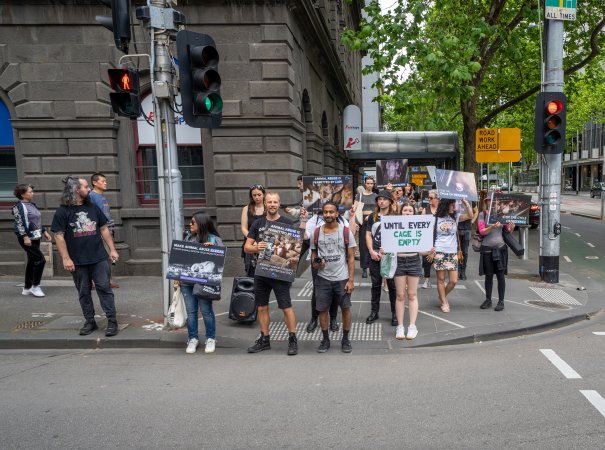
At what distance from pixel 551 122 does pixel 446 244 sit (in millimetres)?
3630

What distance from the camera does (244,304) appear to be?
6414 mm

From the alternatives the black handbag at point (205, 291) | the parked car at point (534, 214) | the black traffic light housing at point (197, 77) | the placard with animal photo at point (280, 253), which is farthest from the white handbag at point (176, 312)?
the parked car at point (534, 214)

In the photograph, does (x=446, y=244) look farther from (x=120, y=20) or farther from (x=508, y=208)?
(x=120, y=20)

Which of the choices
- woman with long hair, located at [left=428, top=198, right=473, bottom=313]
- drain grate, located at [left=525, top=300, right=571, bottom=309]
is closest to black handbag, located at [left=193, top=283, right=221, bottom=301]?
woman with long hair, located at [left=428, top=198, right=473, bottom=313]

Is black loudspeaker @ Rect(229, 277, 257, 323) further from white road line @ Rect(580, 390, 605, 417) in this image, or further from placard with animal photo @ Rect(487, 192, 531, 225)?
white road line @ Rect(580, 390, 605, 417)

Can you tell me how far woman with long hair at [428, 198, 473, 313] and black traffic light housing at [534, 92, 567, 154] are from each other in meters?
2.85

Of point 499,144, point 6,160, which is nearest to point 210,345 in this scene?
point 6,160

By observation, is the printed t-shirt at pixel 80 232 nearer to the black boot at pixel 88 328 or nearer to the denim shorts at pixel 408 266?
the black boot at pixel 88 328

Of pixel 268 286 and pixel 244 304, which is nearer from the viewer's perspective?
pixel 268 286

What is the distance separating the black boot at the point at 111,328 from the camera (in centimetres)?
598

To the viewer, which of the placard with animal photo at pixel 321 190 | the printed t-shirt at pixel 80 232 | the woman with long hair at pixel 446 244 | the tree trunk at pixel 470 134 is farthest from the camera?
the tree trunk at pixel 470 134

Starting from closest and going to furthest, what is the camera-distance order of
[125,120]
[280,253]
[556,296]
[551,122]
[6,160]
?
[280,253], [556,296], [551,122], [125,120], [6,160]

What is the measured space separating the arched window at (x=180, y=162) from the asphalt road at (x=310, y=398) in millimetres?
5003

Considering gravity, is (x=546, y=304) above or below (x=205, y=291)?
below
